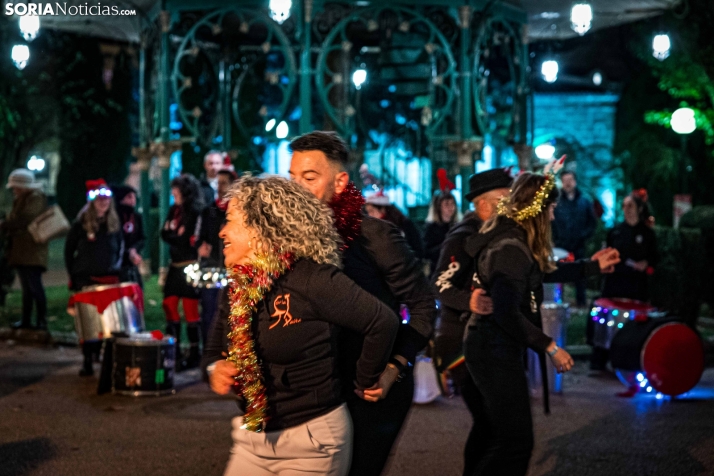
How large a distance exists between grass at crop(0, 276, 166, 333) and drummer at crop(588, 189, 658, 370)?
5724 millimetres

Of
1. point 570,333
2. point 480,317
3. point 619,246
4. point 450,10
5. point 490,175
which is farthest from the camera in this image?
point 450,10

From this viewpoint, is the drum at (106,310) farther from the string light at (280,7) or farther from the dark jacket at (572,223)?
the dark jacket at (572,223)

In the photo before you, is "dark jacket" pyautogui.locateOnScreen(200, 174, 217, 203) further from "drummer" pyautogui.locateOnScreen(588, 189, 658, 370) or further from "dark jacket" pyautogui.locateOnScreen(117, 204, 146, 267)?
"drummer" pyautogui.locateOnScreen(588, 189, 658, 370)

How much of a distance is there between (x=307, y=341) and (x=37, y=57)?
2662cm

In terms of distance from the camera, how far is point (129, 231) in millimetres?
10820

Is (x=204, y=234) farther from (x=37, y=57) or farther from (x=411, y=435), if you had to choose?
(x=37, y=57)

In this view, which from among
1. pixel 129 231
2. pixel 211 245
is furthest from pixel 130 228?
pixel 211 245

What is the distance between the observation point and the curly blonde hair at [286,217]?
3.69 meters

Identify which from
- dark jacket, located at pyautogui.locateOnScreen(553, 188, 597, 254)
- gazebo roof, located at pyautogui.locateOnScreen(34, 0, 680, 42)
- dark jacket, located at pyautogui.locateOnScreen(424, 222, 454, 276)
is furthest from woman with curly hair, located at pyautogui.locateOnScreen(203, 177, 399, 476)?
dark jacket, located at pyautogui.locateOnScreen(553, 188, 597, 254)

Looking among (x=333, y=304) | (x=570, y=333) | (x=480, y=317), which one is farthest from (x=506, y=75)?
(x=333, y=304)

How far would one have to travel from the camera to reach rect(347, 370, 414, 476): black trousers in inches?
156

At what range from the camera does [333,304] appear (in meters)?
3.70

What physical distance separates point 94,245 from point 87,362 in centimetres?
114

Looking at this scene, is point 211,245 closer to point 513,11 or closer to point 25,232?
point 25,232
